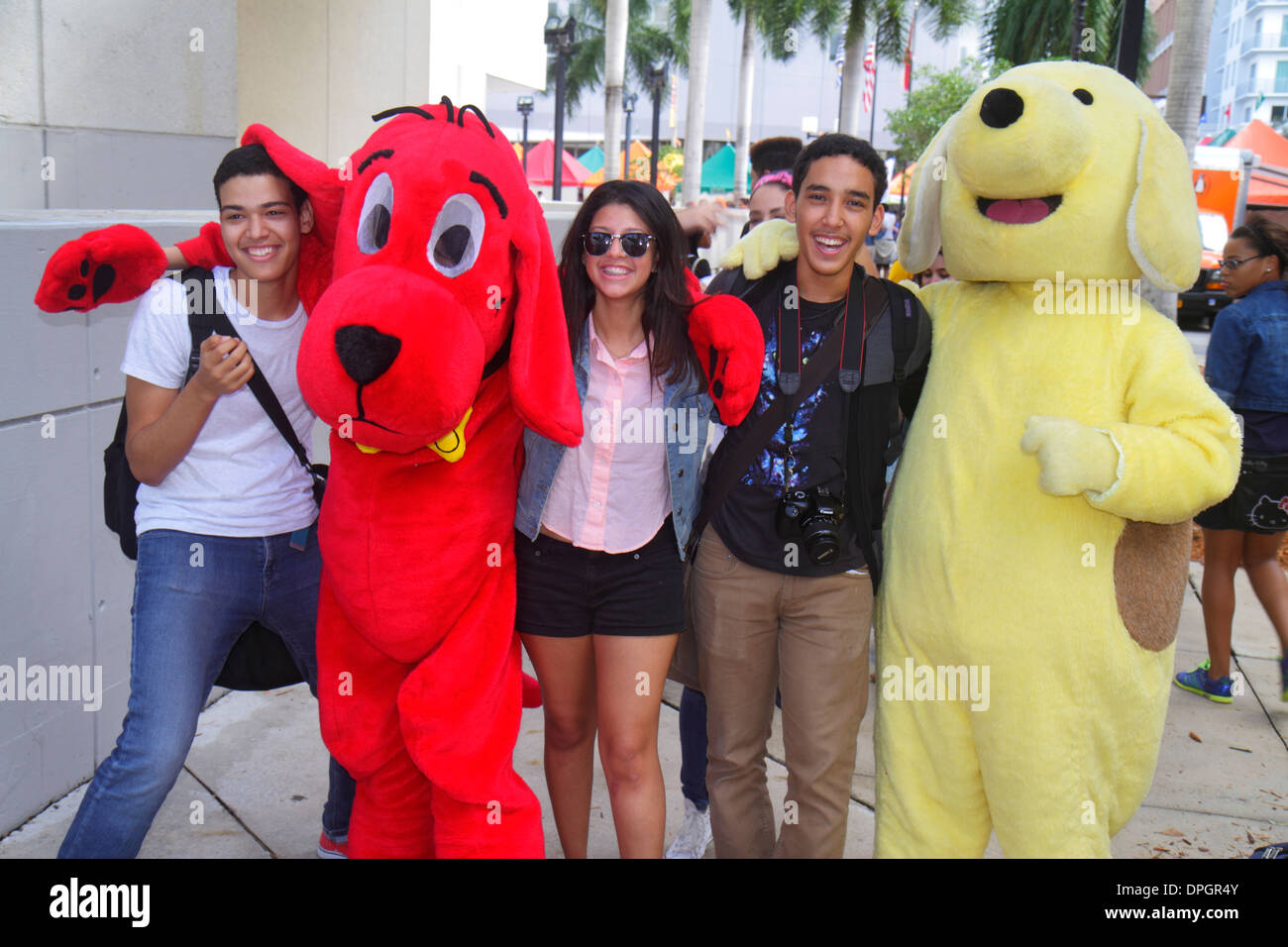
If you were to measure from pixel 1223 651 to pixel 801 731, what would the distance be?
305cm

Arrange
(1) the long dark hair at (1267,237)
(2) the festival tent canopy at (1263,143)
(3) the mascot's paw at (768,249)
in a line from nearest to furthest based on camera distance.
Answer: (3) the mascot's paw at (768,249), (1) the long dark hair at (1267,237), (2) the festival tent canopy at (1263,143)

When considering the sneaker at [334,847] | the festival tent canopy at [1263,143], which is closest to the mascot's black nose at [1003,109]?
the sneaker at [334,847]

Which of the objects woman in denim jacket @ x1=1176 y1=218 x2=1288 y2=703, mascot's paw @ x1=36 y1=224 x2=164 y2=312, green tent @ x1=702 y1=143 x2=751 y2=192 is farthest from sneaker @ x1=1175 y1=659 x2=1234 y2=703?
green tent @ x1=702 y1=143 x2=751 y2=192

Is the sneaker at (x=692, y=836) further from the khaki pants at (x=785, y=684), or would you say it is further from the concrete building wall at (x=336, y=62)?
the concrete building wall at (x=336, y=62)

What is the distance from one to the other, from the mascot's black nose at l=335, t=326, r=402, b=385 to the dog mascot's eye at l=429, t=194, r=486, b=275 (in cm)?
27

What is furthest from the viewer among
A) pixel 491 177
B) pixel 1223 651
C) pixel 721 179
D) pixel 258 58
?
pixel 721 179

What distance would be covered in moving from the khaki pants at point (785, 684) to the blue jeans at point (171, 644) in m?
1.09

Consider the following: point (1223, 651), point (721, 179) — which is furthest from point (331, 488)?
point (721, 179)

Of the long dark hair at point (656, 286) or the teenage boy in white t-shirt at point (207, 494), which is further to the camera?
the long dark hair at point (656, 286)

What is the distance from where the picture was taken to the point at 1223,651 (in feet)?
16.4

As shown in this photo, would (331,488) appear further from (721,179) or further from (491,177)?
(721,179)

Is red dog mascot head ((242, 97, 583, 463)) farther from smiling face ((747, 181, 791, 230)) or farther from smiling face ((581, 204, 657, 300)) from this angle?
smiling face ((747, 181, 791, 230))

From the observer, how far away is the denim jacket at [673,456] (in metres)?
2.69
